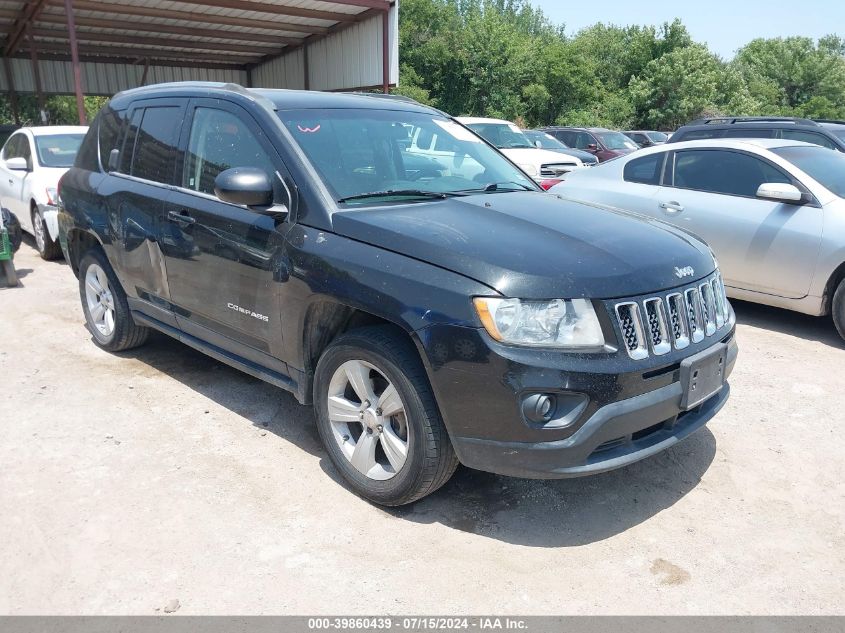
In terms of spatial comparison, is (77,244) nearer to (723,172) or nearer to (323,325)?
(323,325)

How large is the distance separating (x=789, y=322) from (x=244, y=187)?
209 inches

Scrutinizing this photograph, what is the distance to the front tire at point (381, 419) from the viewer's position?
9.81ft

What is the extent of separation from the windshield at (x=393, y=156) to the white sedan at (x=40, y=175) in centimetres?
587

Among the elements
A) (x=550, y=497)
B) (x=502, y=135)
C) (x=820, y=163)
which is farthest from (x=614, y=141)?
(x=550, y=497)

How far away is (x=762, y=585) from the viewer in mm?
2834

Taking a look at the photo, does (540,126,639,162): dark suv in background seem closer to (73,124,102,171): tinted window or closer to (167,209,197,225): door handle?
(73,124,102,171): tinted window

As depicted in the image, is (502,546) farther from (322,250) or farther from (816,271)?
(816,271)

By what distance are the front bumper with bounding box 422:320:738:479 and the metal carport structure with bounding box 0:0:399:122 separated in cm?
1290

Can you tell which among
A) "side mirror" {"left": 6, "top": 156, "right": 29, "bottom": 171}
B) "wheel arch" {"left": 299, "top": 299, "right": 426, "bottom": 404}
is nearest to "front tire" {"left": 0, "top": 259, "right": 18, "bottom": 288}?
"side mirror" {"left": 6, "top": 156, "right": 29, "bottom": 171}

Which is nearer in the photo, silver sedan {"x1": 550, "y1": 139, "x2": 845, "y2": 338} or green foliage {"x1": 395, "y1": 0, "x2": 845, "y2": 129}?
silver sedan {"x1": 550, "y1": 139, "x2": 845, "y2": 338}

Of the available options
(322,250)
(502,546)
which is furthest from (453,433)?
(322,250)

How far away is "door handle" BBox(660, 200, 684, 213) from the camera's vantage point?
6539mm

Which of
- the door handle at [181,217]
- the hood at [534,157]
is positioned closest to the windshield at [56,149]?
the door handle at [181,217]

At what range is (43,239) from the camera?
8727 mm
